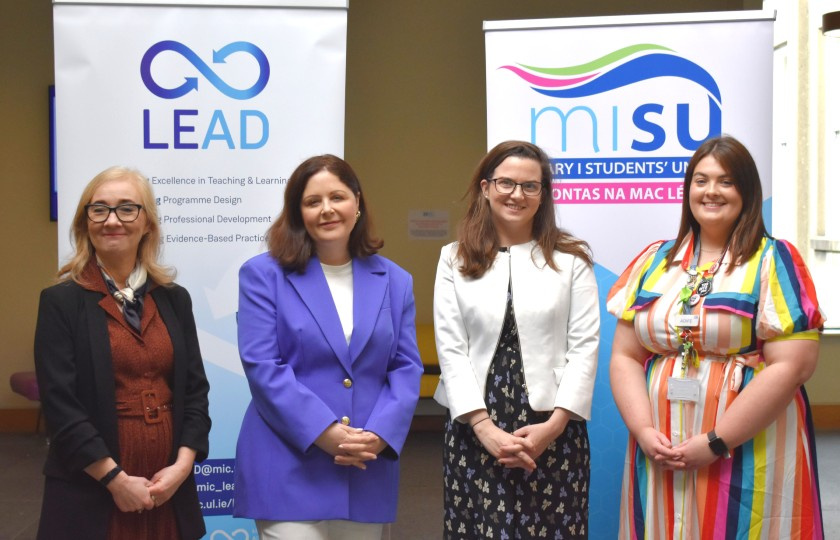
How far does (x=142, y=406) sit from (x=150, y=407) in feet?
0.07

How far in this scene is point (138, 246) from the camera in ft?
8.10

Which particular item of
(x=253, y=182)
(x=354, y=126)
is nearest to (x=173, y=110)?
(x=253, y=182)

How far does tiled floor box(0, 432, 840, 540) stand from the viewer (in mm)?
4676

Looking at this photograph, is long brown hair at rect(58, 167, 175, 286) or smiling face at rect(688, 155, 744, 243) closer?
long brown hair at rect(58, 167, 175, 286)

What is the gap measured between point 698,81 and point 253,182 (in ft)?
5.42

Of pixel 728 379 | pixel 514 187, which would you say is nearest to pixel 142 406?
pixel 514 187

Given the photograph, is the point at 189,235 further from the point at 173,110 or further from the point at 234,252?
the point at 173,110

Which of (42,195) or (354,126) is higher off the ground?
(354,126)

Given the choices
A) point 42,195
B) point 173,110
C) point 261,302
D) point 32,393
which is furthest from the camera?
point 42,195

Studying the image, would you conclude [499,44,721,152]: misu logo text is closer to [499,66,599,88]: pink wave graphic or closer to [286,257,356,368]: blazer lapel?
[499,66,599,88]: pink wave graphic

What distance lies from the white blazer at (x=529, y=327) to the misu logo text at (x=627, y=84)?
830 mm

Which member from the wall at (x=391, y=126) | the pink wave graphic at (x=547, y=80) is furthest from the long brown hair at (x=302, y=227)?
the wall at (x=391, y=126)

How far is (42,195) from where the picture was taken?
270 inches

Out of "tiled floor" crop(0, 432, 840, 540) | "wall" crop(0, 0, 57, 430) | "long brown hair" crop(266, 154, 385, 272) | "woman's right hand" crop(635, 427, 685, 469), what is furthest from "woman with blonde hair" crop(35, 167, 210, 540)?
"wall" crop(0, 0, 57, 430)
